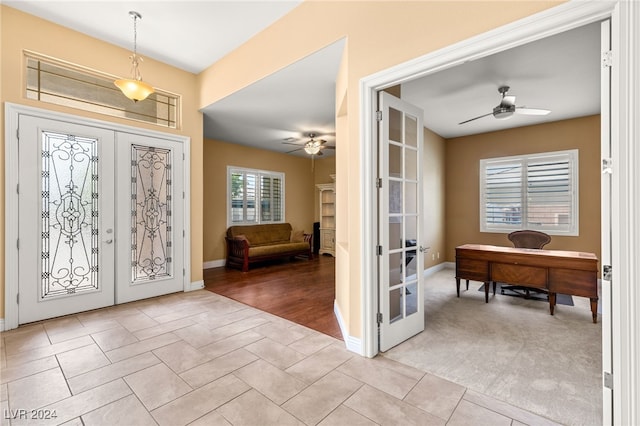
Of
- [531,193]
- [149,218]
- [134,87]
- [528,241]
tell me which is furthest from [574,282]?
[149,218]

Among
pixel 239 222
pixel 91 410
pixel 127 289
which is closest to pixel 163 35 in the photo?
pixel 127 289

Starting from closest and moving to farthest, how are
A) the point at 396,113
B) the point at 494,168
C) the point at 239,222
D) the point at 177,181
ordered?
the point at 396,113 → the point at 177,181 → the point at 494,168 → the point at 239,222

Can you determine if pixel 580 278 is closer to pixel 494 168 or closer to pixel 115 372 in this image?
pixel 494 168

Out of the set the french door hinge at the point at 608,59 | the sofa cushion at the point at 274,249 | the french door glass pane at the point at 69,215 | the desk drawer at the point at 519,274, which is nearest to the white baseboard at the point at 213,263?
the sofa cushion at the point at 274,249

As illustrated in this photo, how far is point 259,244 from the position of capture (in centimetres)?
707

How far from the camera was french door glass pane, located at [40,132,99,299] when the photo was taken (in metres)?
3.31

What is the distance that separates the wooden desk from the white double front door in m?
4.44

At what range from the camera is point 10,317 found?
3.07 meters

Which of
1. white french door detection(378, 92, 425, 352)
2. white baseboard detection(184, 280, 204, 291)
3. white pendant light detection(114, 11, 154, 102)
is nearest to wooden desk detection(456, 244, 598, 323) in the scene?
white french door detection(378, 92, 425, 352)

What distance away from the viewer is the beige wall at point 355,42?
1929mm

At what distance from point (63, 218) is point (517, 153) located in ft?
24.7

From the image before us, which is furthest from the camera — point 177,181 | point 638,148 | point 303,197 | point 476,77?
point 303,197

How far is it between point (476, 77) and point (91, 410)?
4877 mm

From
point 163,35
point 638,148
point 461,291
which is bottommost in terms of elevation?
point 461,291
